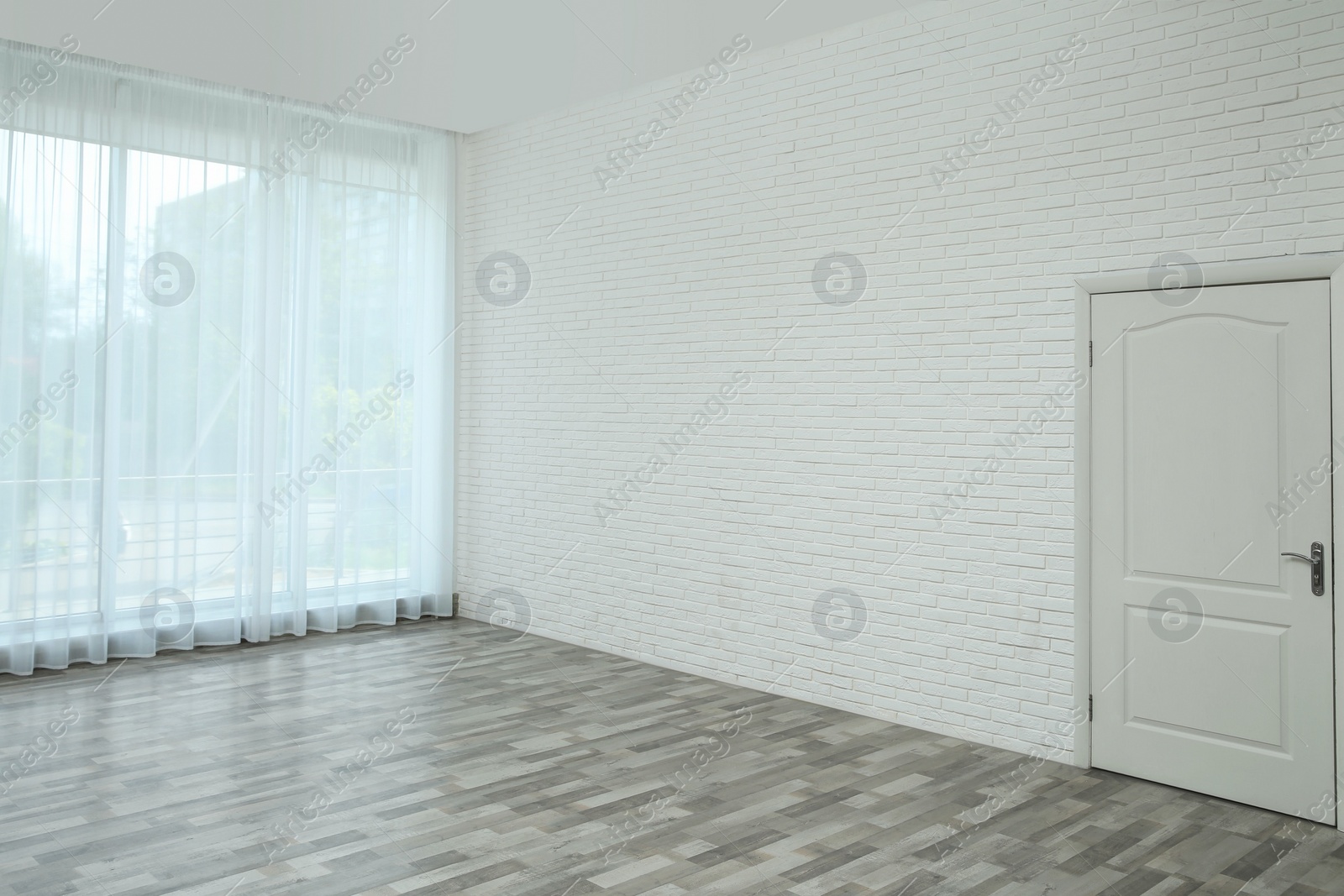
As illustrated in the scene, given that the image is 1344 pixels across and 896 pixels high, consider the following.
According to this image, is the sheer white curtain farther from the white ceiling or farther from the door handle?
the door handle

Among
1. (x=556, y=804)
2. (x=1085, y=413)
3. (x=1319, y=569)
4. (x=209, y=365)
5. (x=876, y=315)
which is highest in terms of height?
(x=876, y=315)

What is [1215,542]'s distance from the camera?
4.27 metres

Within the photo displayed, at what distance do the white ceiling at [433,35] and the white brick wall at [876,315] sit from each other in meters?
0.47

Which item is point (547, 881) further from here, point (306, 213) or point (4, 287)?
point (306, 213)

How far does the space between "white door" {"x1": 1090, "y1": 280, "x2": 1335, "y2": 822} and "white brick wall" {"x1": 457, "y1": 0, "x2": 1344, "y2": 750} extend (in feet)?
0.70

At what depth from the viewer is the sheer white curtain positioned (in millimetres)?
5961

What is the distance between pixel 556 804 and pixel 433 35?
3.87 m

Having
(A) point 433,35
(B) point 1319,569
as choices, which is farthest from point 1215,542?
(A) point 433,35

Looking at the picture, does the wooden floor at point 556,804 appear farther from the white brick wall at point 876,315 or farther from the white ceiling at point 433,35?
the white ceiling at point 433,35

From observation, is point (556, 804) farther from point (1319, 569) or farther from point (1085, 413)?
point (1319, 569)

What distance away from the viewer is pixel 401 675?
610 cm

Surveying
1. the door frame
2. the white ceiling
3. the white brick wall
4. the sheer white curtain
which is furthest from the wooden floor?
the white ceiling

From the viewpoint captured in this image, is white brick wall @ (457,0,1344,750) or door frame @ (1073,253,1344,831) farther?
white brick wall @ (457,0,1344,750)

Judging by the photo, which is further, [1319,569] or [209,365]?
[209,365]
